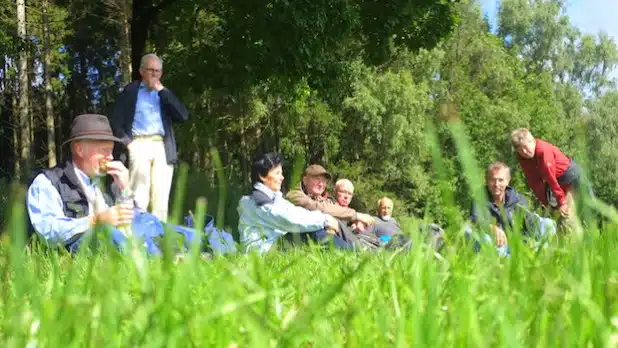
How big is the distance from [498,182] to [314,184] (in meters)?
1.93

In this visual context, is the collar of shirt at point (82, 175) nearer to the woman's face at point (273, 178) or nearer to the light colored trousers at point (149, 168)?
the woman's face at point (273, 178)

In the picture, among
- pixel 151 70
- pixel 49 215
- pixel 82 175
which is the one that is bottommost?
pixel 49 215

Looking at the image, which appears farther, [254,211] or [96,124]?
[254,211]

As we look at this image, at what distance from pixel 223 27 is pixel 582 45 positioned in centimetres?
A: 4233

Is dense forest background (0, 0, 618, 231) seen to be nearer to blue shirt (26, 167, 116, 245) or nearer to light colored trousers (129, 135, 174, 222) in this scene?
blue shirt (26, 167, 116, 245)

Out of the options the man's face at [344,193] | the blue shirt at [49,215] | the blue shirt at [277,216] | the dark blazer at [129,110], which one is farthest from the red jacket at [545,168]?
the blue shirt at [49,215]

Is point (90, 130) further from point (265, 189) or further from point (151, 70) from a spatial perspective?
point (151, 70)

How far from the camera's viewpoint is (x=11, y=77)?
3519cm

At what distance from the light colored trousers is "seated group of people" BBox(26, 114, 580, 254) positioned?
1682 mm

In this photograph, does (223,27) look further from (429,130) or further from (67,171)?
(429,130)

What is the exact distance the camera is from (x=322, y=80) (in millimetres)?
15094

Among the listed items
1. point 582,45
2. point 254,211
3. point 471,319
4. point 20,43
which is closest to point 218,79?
point 20,43

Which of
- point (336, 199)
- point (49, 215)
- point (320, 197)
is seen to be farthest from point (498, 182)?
point (49, 215)

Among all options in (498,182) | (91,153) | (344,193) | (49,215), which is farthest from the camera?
(344,193)
